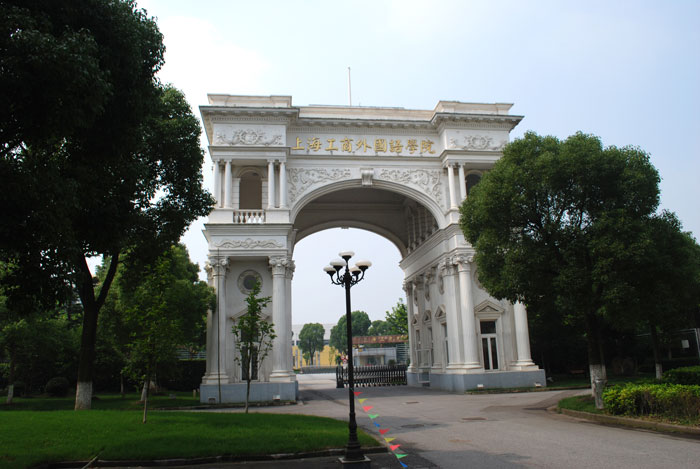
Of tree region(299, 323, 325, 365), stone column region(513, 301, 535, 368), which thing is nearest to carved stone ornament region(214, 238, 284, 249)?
stone column region(513, 301, 535, 368)

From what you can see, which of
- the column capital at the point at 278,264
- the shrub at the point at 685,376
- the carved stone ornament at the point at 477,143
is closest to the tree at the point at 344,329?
the carved stone ornament at the point at 477,143

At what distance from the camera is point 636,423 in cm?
1179

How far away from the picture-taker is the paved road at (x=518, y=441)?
875 cm

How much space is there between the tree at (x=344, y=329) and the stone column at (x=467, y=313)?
76.6 meters

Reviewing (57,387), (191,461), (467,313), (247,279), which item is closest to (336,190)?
(247,279)

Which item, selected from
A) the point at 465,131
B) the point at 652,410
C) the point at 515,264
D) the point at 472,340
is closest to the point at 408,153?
the point at 465,131

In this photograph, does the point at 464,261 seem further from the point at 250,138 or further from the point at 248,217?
the point at 250,138

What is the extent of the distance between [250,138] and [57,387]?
17731 millimetres

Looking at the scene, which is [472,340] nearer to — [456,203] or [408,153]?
[456,203]

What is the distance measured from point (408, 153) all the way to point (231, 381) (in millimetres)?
14114

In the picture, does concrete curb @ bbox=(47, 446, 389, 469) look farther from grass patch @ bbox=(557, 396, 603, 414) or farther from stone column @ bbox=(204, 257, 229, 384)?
stone column @ bbox=(204, 257, 229, 384)

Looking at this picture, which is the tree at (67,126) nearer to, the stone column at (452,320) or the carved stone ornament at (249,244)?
the carved stone ornament at (249,244)

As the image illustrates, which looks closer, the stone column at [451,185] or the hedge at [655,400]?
the hedge at [655,400]

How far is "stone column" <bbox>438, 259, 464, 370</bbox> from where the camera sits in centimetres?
2480
